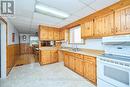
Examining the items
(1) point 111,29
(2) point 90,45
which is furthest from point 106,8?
(2) point 90,45

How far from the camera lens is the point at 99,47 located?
3.25 meters

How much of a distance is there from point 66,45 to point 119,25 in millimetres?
3813

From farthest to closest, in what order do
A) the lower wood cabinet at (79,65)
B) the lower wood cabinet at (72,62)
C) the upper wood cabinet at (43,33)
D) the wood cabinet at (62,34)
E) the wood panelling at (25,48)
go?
the wood panelling at (25,48)
the wood cabinet at (62,34)
the upper wood cabinet at (43,33)
the lower wood cabinet at (72,62)
the lower wood cabinet at (79,65)

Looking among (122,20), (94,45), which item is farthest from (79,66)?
(122,20)

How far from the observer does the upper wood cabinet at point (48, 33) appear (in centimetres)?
532

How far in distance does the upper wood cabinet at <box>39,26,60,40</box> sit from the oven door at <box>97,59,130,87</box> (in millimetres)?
3804

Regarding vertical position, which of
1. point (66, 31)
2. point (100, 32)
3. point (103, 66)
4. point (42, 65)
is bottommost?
point (42, 65)

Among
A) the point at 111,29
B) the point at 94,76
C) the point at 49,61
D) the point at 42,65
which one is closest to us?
the point at 111,29

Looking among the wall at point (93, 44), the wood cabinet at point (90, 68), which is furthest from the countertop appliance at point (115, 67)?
the wall at point (93, 44)

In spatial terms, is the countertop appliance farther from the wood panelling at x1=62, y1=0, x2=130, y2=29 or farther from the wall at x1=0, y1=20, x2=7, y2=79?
the wall at x1=0, y1=20, x2=7, y2=79

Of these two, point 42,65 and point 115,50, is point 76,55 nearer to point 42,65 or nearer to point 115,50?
point 115,50

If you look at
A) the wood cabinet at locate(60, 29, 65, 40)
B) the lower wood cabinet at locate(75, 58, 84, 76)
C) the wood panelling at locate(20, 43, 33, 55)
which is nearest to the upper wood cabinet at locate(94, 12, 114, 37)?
the lower wood cabinet at locate(75, 58, 84, 76)

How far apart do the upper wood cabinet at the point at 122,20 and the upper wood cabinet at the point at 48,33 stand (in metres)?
3.98

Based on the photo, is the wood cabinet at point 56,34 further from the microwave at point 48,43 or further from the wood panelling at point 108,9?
the wood panelling at point 108,9
